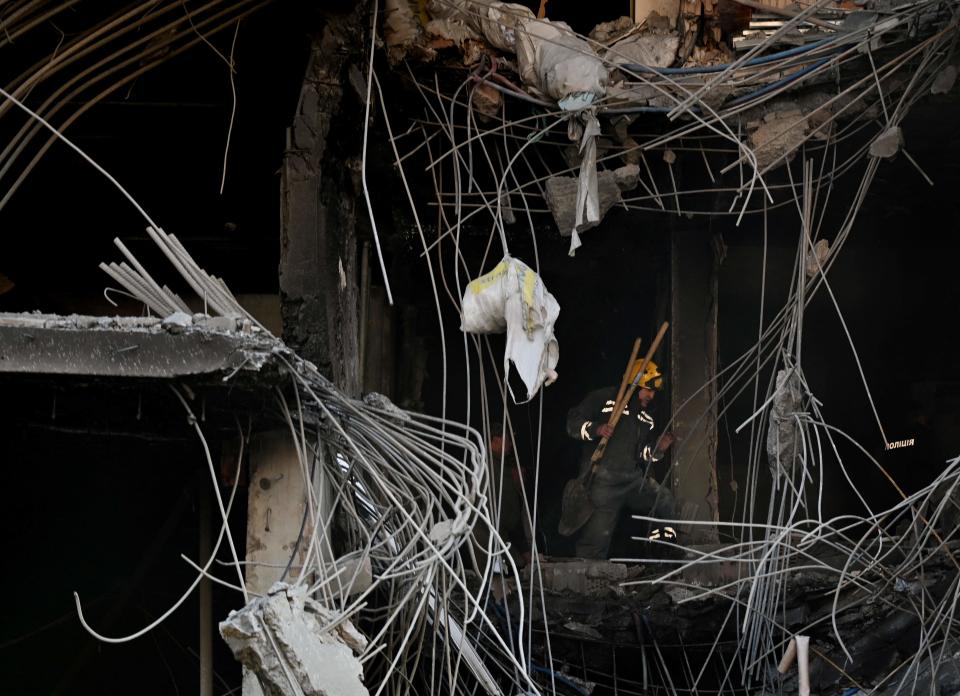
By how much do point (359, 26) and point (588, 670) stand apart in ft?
13.9

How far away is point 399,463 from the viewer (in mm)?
4750

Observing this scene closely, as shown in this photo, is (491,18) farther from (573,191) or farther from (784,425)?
(784,425)

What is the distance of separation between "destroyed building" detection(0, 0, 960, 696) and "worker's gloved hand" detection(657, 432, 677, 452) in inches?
2.1

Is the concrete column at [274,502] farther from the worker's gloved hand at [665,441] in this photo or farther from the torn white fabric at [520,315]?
the worker's gloved hand at [665,441]

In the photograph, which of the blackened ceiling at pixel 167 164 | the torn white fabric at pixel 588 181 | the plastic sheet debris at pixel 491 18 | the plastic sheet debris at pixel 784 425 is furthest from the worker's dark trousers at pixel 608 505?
the plastic sheet debris at pixel 491 18

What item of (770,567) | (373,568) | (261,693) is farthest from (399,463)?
(770,567)

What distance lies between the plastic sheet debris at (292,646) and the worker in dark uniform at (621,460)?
4352 mm

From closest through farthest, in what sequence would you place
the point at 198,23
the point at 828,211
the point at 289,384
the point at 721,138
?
the point at 289,384 → the point at 198,23 → the point at 721,138 → the point at 828,211

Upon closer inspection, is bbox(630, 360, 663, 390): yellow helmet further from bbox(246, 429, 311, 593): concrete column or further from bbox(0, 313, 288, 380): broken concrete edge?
bbox(0, 313, 288, 380): broken concrete edge

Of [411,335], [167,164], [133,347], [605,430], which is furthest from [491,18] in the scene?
[605,430]

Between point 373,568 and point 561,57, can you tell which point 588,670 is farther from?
point 561,57

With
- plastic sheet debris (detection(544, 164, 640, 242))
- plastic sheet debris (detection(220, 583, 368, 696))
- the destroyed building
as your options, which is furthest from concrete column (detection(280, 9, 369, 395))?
plastic sheet debris (detection(220, 583, 368, 696))

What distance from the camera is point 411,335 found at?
8641 mm

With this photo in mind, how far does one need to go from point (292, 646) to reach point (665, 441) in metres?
4.85
